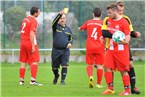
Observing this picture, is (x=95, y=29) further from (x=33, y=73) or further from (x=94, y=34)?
(x=33, y=73)

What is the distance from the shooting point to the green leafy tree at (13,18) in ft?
98.6

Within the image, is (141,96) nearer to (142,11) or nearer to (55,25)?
(55,25)

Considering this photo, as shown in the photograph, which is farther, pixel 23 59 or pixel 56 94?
pixel 23 59

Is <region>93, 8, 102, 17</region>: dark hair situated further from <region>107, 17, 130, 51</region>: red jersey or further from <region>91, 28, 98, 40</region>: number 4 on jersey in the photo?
<region>107, 17, 130, 51</region>: red jersey

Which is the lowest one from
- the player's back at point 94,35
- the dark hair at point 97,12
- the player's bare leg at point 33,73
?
the player's bare leg at point 33,73

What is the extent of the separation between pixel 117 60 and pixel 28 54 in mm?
3844

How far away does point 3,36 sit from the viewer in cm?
2984

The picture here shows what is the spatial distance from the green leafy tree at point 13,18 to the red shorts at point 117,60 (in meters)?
17.8

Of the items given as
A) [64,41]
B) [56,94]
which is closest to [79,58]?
[64,41]

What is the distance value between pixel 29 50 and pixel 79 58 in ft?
46.7

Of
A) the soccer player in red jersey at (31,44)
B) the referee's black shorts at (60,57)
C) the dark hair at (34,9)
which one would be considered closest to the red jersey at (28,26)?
the soccer player in red jersey at (31,44)

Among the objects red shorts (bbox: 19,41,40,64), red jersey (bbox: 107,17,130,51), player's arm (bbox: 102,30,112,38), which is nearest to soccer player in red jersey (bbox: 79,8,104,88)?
red shorts (bbox: 19,41,40,64)

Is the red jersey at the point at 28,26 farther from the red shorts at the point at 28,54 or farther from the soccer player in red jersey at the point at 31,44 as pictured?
the red shorts at the point at 28,54

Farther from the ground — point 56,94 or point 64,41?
point 64,41
